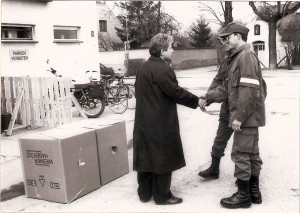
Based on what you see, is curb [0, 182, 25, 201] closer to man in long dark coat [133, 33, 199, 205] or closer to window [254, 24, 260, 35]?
man in long dark coat [133, 33, 199, 205]

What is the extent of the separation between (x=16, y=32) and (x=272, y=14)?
80.9 feet

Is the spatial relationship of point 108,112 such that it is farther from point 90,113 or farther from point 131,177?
point 131,177

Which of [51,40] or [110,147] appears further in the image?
[51,40]

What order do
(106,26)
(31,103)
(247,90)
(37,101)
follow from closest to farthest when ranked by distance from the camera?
(247,90) → (37,101) → (31,103) → (106,26)

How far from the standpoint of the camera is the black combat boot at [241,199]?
4.25 meters

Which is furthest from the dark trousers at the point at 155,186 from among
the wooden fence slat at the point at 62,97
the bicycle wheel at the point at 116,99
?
the bicycle wheel at the point at 116,99

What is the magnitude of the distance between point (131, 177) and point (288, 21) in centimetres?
3108

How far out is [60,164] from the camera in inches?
175

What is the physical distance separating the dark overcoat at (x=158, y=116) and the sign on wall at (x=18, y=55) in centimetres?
789

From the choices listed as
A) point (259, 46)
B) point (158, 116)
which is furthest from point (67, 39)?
point (259, 46)

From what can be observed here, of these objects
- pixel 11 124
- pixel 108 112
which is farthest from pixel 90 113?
pixel 11 124

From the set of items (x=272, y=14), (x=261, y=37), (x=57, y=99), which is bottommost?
(x=57, y=99)

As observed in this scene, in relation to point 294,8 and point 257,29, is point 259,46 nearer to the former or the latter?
point 257,29

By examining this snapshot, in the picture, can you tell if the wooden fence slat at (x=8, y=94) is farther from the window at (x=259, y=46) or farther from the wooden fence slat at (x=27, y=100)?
the window at (x=259, y=46)
